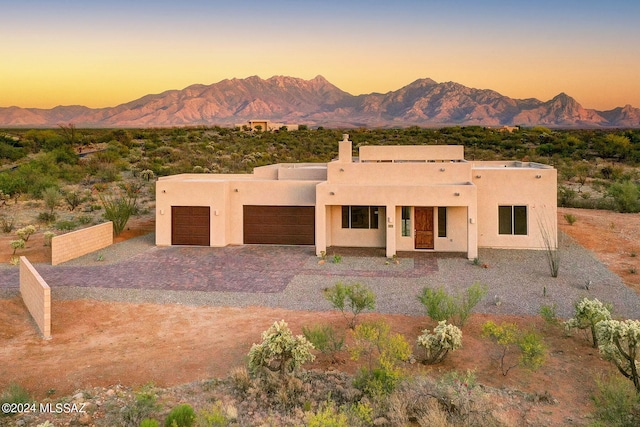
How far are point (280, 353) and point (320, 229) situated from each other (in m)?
→ 10.9

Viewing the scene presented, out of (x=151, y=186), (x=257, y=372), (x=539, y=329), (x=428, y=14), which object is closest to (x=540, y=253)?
(x=539, y=329)

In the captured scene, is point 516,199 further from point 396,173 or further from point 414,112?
point 414,112

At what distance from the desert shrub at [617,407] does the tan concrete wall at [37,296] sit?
1101 cm

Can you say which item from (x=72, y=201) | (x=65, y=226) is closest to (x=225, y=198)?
(x=65, y=226)

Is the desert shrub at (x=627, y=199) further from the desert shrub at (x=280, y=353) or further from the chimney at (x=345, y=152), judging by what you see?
the desert shrub at (x=280, y=353)

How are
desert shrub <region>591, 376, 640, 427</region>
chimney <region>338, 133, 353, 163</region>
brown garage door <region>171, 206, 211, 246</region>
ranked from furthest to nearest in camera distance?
chimney <region>338, 133, 353, 163</region> → brown garage door <region>171, 206, 211, 246</region> → desert shrub <region>591, 376, 640, 427</region>

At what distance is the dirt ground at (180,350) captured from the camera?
8727mm

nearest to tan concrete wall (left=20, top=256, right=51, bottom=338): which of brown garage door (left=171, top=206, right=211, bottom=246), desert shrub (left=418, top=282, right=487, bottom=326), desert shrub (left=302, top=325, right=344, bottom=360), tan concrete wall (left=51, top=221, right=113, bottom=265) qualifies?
tan concrete wall (left=51, top=221, right=113, bottom=265)

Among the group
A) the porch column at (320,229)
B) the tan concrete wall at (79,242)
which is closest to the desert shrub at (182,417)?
the porch column at (320,229)

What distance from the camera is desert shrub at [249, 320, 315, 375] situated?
28.4ft

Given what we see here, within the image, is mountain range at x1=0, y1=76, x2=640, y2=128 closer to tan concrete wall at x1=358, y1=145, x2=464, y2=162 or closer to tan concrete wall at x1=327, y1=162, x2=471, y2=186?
tan concrete wall at x1=358, y1=145, x2=464, y2=162

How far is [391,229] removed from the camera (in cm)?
1898

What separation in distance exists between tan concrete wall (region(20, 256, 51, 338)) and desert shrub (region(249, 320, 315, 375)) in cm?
555

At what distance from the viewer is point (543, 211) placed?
19734mm
